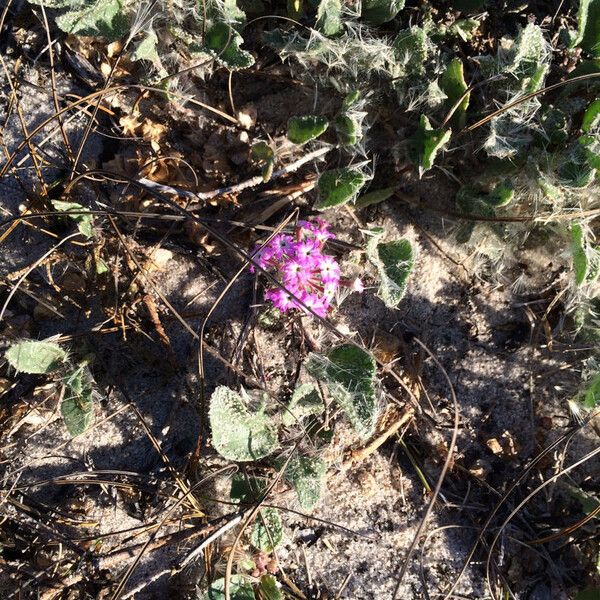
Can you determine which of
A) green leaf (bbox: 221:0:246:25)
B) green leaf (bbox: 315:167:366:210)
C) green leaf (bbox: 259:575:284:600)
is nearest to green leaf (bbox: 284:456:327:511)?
green leaf (bbox: 259:575:284:600)

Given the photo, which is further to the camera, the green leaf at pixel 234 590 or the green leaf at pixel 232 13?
the green leaf at pixel 232 13

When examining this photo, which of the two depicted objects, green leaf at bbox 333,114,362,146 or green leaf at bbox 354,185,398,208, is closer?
green leaf at bbox 333,114,362,146

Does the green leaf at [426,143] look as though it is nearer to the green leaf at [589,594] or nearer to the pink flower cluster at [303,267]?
the pink flower cluster at [303,267]

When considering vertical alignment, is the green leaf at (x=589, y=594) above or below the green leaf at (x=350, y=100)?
below

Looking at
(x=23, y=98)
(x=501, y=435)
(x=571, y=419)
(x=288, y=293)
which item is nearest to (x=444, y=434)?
(x=501, y=435)

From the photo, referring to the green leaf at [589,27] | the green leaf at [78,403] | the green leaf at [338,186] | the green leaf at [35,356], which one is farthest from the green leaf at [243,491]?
the green leaf at [589,27]

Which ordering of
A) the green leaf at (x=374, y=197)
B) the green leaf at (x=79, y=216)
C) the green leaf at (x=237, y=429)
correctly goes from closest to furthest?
the green leaf at (x=237, y=429)
the green leaf at (x=79, y=216)
the green leaf at (x=374, y=197)

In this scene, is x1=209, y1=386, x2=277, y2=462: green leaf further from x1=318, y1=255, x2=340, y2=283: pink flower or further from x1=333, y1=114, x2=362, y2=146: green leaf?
x1=333, y1=114, x2=362, y2=146: green leaf

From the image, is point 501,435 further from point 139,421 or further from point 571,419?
point 139,421
